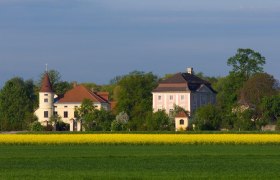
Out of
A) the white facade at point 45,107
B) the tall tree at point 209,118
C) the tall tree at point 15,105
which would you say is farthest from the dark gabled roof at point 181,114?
the tall tree at point 15,105

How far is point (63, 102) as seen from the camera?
13925cm

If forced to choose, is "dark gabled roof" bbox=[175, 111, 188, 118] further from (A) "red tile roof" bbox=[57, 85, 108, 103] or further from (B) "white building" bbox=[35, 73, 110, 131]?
(A) "red tile roof" bbox=[57, 85, 108, 103]

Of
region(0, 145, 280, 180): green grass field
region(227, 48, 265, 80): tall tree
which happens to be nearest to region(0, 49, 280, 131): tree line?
region(227, 48, 265, 80): tall tree

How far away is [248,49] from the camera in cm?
13512

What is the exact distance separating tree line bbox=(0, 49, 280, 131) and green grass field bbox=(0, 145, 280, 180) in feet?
192

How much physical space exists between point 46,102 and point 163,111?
61.2 feet

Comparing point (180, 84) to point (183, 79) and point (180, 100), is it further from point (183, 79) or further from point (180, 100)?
point (180, 100)

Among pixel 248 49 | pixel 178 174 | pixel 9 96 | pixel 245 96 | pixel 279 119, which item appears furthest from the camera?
pixel 9 96

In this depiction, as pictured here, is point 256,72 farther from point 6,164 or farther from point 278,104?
point 6,164

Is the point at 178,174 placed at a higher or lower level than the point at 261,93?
lower

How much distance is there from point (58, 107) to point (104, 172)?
10020 cm

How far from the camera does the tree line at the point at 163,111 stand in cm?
11838

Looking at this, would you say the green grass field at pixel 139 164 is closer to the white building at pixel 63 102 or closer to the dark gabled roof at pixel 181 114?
the dark gabled roof at pixel 181 114

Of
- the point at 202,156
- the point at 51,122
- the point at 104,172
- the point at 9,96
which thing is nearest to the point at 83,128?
the point at 51,122
